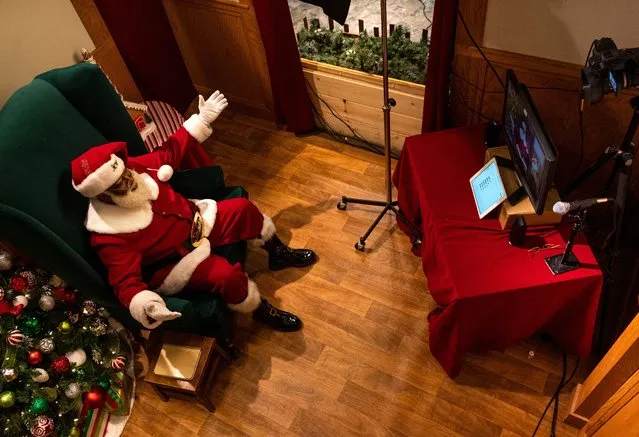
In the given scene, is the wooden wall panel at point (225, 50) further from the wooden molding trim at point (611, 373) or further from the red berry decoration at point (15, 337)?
the wooden molding trim at point (611, 373)

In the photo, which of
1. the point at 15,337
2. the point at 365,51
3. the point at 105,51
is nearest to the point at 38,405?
the point at 15,337

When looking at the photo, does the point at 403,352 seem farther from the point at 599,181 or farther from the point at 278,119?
the point at 278,119

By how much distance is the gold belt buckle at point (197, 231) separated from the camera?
201 cm

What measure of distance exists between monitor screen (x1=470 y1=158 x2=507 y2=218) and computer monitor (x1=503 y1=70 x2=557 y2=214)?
8cm

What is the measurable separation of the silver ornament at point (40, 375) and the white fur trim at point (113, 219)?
0.57 m

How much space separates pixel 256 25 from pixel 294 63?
0.94 feet

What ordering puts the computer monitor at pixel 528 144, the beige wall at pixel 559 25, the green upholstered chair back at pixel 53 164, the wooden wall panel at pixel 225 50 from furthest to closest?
the wooden wall panel at pixel 225 50
the beige wall at pixel 559 25
the green upholstered chair back at pixel 53 164
the computer monitor at pixel 528 144

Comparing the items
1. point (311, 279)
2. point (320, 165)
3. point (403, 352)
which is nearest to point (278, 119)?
point (320, 165)

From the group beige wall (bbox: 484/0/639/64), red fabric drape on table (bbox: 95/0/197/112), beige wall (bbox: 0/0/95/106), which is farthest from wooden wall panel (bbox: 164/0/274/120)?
beige wall (bbox: 484/0/639/64)

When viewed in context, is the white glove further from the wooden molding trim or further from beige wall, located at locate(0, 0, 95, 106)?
the wooden molding trim

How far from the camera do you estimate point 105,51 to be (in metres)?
2.57

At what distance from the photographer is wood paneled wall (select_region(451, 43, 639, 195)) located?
6.52 ft

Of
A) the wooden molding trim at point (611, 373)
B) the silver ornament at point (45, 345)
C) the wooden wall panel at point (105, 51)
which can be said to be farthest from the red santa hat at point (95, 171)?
the wooden molding trim at point (611, 373)

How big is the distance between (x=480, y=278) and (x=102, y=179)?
1.39m
